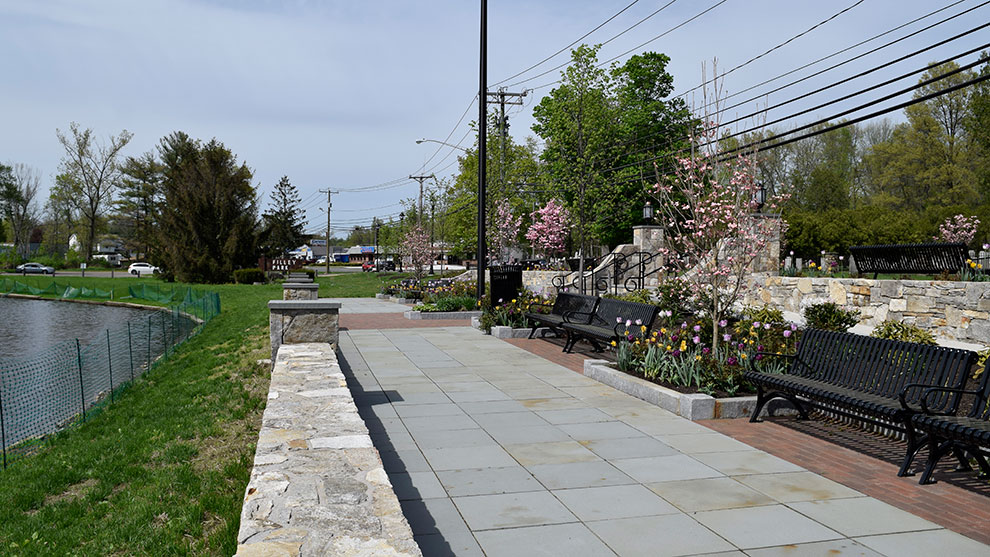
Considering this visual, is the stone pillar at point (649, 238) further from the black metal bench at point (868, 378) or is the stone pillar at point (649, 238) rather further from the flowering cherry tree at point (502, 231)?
the flowering cherry tree at point (502, 231)

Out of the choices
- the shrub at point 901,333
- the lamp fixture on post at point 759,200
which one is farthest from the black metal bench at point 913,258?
the shrub at point 901,333

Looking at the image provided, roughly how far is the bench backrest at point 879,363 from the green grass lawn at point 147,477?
5131 millimetres

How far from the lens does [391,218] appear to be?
75125 mm

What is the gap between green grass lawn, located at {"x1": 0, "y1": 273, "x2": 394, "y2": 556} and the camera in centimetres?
458

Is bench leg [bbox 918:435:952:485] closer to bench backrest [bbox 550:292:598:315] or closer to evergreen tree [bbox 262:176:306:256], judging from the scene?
bench backrest [bbox 550:292:598:315]

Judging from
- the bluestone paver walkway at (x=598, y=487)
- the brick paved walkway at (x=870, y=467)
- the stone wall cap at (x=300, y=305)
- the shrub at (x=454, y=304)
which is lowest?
the brick paved walkway at (x=870, y=467)

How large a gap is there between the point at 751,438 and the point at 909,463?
4.48ft

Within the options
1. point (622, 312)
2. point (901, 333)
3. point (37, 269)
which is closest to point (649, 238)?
point (622, 312)

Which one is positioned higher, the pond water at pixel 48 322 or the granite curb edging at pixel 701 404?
the granite curb edging at pixel 701 404

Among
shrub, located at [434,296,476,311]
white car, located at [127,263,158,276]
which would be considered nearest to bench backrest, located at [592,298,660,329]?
shrub, located at [434,296,476,311]

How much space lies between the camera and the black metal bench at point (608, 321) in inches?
381

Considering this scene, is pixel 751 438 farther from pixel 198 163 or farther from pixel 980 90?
pixel 198 163

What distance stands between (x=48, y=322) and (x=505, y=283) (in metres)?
20.7

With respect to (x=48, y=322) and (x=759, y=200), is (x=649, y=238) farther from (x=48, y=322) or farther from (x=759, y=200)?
(x=48, y=322)
